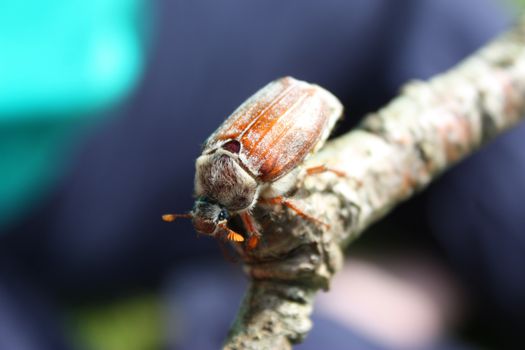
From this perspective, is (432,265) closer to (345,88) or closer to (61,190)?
(345,88)

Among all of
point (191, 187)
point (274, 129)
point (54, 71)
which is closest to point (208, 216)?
point (274, 129)

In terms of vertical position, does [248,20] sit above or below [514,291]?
above

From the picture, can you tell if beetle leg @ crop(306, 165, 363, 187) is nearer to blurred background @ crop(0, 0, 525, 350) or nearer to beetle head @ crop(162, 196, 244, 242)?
beetle head @ crop(162, 196, 244, 242)

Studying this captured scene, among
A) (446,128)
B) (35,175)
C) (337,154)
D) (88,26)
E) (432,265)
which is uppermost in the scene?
(88,26)

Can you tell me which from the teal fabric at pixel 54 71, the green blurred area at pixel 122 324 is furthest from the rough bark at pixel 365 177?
the green blurred area at pixel 122 324

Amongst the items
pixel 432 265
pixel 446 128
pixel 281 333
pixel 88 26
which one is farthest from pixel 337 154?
pixel 432 265

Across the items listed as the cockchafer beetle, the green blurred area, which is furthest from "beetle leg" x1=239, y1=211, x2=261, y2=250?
the green blurred area

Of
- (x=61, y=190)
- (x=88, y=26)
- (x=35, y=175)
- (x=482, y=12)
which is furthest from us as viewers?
(x=482, y=12)

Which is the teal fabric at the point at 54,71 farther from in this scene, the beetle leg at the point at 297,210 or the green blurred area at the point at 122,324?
the beetle leg at the point at 297,210
